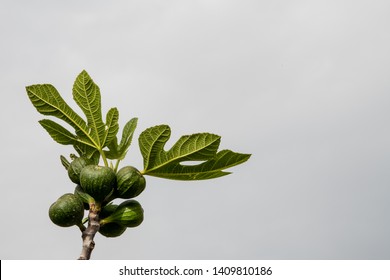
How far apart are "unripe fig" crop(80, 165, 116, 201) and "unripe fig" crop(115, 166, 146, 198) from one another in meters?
0.06

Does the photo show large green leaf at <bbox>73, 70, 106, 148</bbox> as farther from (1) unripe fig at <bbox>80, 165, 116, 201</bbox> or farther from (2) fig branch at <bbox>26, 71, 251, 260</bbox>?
(1) unripe fig at <bbox>80, 165, 116, 201</bbox>

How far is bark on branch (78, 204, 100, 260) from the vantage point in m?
2.93

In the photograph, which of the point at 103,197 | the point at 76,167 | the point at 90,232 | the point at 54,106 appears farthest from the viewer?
the point at 54,106

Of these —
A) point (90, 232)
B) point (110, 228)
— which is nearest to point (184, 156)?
point (110, 228)

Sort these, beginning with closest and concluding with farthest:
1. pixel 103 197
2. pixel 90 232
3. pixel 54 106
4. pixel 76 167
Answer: pixel 90 232, pixel 103 197, pixel 76 167, pixel 54 106

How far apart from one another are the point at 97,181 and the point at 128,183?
0.72 ft

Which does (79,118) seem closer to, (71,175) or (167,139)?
(71,175)

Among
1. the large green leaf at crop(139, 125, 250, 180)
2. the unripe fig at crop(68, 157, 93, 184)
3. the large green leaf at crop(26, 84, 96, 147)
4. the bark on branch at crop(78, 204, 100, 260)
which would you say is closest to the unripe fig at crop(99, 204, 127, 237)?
the bark on branch at crop(78, 204, 100, 260)

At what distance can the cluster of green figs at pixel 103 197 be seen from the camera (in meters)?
3.15

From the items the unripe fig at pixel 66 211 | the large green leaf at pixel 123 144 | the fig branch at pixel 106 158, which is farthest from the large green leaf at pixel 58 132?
the unripe fig at pixel 66 211

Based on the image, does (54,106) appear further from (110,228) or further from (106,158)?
(110,228)

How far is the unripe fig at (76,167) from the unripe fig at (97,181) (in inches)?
5.2

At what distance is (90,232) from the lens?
3.08m

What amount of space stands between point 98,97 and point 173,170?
30.3 inches
